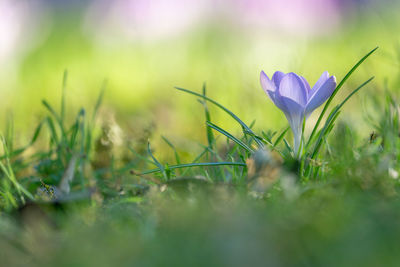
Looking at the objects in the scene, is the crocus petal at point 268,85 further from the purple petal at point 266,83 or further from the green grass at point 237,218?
the green grass at point 237,218

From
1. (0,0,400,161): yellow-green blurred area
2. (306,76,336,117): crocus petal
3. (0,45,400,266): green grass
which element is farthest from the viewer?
(0,0,400,161): yellow-green blurred area

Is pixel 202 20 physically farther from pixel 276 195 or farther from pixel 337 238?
pixel 337 238

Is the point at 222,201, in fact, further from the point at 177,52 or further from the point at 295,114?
the point at 177,52

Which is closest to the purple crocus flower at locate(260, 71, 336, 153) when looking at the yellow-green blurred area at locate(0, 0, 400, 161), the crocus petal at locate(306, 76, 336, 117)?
the crocus petal at locate(306, 76, 336, 117)

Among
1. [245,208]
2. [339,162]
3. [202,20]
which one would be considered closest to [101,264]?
[245,208]

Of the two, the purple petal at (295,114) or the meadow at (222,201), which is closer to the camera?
the meadow at (222,201)

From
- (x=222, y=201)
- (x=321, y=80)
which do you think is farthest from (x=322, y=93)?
(x=222, y=201)

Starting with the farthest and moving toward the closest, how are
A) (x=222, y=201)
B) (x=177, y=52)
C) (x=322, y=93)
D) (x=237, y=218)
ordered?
(x=177, y=52) → (x=322, y=93) → (x=222, y=201) → (x=237, y=218)

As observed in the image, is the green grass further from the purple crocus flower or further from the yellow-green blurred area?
the yellow-green blurred area

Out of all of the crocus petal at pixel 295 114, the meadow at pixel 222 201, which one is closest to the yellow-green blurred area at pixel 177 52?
the meadow at pixel 222 201
